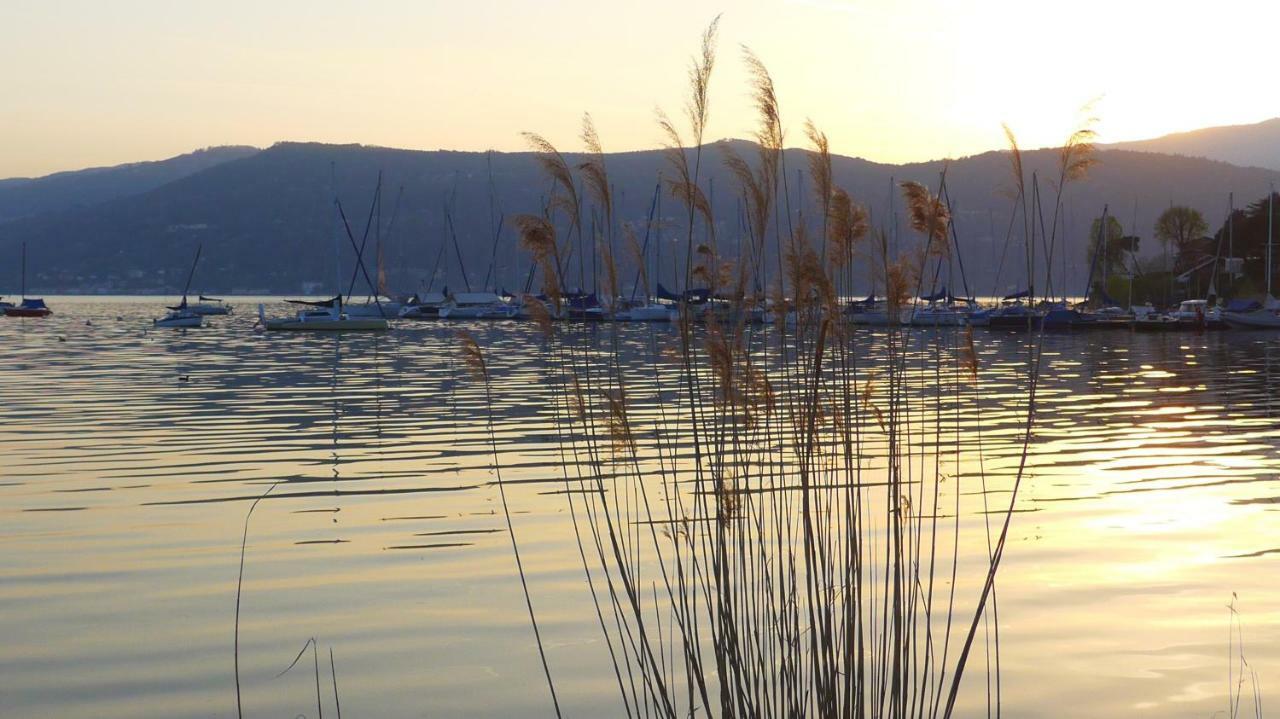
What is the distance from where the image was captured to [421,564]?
8.06 metres

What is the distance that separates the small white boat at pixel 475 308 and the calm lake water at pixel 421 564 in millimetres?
50994

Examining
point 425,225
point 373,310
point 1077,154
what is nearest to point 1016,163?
point 1077,154

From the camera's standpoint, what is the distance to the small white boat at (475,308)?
228 ft

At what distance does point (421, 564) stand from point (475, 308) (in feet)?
215

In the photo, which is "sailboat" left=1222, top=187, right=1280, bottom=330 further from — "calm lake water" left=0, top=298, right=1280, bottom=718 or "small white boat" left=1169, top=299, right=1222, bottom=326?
"calm lake water" left=0, top=298, right=1280, bottom=718

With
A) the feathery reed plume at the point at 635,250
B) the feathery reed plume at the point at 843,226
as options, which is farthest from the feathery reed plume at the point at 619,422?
the feathery reed plume at the point at 843,226

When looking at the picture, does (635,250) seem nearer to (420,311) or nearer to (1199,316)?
(1199,316)

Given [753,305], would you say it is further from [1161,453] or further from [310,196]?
[310,196]

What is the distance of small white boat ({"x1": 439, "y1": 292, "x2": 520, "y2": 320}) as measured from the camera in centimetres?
6962

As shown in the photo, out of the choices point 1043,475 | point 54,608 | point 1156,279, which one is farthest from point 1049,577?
point 1156,279

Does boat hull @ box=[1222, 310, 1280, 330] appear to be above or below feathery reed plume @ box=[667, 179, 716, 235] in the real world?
below

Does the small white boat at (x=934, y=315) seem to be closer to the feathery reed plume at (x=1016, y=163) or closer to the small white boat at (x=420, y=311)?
the feathery reed plume at (x=1016, y=163)

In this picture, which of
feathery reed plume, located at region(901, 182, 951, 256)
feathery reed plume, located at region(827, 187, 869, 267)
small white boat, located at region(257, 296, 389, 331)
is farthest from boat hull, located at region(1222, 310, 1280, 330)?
feathery reed plume, located at region(827, 187, 869, 267)

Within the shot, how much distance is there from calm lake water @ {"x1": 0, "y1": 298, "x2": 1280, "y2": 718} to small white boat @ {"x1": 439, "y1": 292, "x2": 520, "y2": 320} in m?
Answer: 51.0
